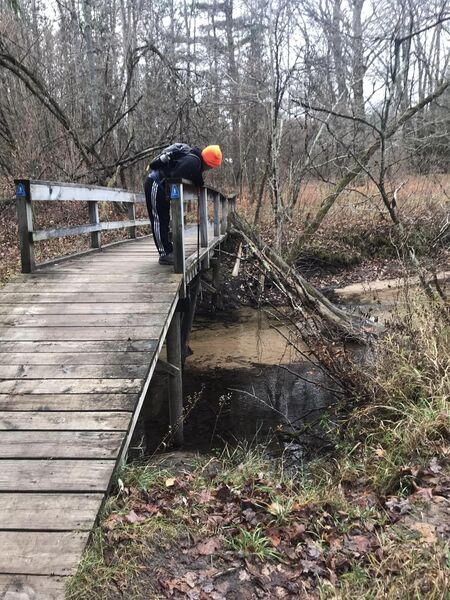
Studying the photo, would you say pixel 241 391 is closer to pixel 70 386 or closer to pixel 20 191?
pixel 70 386

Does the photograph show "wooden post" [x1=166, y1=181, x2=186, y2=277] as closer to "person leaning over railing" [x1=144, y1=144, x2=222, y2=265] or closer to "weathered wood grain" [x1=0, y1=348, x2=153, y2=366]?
"person leaning over railing" [x1=144, y1=144, x2=222, y2=265]

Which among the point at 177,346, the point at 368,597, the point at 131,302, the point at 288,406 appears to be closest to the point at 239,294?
the point at 288,406

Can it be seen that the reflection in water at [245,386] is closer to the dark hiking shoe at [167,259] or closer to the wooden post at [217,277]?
the wooden post at [217,277]

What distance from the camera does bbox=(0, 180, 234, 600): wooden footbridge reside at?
2.61 metres

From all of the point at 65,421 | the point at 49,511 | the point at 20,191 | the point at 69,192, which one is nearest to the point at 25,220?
the point at 20,191

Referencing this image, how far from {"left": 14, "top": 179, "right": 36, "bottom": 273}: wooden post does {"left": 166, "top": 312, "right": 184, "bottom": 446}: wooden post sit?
191 cm

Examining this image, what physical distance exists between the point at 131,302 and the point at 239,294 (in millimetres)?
8501

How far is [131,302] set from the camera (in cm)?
525

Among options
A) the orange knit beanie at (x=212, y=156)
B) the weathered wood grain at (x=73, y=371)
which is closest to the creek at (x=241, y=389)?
the weathered wood grain at (x=73, y=371)

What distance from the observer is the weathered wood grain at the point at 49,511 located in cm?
266

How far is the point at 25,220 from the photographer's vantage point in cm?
566

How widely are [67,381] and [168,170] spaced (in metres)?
3.33

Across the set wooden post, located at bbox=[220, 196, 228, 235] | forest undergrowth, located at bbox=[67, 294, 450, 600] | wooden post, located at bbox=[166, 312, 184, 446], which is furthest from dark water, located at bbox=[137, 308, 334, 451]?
wooden post, located at bbox=[220, 196, 228, 235]

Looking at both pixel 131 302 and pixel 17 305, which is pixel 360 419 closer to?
pixel 131 302
